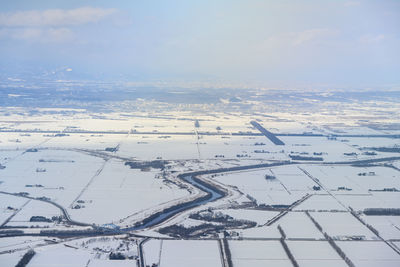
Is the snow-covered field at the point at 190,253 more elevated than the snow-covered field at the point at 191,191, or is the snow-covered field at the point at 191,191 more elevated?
the snow-covered field at the point at 191,191

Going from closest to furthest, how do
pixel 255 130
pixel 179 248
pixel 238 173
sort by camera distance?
pixel 179 248 < pixel 238 173 < pixel 255 130

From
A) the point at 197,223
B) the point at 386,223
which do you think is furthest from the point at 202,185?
the point at 386,223

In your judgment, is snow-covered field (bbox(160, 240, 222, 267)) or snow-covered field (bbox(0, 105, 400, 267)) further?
snow-covered field (bbox(0, 105, 400, 267))

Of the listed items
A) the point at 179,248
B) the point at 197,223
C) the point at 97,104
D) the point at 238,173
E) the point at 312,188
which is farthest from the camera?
the point at 97,104

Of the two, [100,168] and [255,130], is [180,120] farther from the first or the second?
[100,168]

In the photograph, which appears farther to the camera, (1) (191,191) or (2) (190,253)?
(1) (191,191)

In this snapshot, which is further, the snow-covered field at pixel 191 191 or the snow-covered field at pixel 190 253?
the snow-covered field at pixel 191 191

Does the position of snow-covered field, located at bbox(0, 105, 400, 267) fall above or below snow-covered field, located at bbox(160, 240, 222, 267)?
above

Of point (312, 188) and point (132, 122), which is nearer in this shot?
point (312, 188)

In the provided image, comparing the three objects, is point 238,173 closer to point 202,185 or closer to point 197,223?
point 202,185

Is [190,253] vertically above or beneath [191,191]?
beneath
